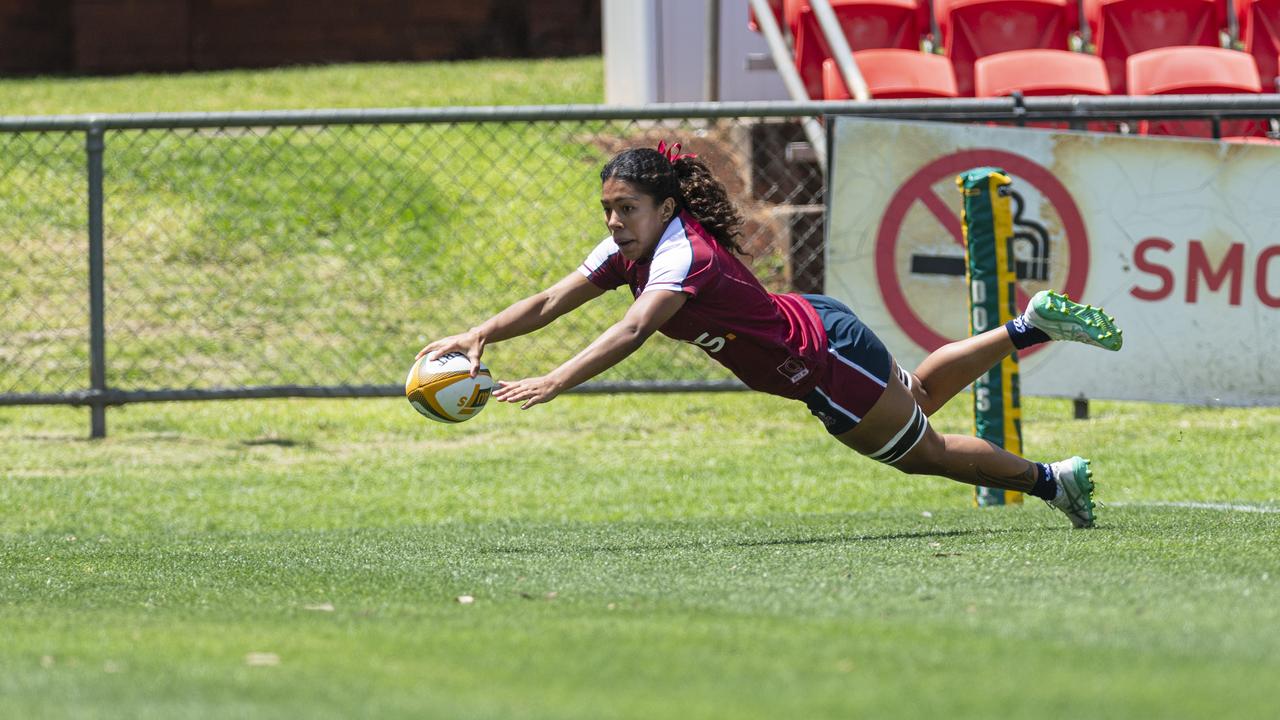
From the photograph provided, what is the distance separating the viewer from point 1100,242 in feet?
30.5

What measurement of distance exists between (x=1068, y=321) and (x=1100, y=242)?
3165mm

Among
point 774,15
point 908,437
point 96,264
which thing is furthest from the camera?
point 774,15

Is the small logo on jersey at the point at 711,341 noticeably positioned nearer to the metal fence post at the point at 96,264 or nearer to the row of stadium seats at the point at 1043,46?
the metal fence post at the point at 96,264

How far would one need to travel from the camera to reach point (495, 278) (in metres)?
12.0

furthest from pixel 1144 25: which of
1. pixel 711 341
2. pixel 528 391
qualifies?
pixel 528 391

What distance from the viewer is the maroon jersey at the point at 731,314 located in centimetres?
578

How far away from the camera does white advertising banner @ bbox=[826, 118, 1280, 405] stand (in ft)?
30.2

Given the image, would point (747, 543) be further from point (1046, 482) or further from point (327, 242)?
point (327, 242)

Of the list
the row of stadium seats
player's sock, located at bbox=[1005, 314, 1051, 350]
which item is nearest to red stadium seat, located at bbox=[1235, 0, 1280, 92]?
the row of stadium seats

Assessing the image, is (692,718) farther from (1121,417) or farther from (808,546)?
(1121,417)

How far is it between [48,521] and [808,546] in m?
4.08

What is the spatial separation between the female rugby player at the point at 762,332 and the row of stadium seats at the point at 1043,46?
5.68m

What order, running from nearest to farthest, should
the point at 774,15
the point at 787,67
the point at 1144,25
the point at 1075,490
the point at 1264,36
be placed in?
the point at 1075,490 → the point at 787,67 → the point at 1264,36 → the point at 1144,25 → the point at 774,15

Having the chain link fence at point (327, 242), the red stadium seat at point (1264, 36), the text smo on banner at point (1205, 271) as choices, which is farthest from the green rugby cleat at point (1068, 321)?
the red stadium seat at point (1264, 36)
